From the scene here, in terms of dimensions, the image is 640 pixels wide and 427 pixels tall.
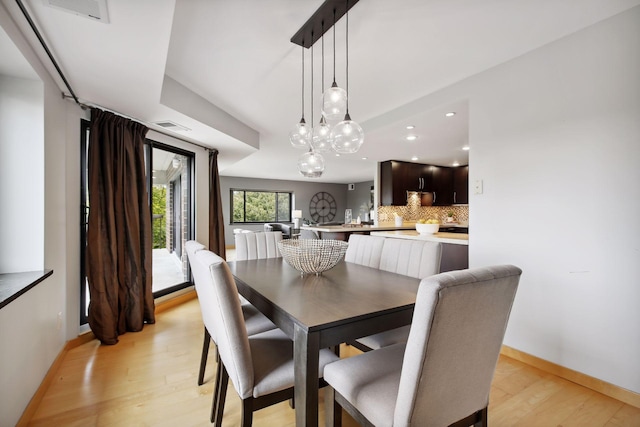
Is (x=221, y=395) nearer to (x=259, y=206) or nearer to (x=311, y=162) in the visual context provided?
(x=311, y=162)

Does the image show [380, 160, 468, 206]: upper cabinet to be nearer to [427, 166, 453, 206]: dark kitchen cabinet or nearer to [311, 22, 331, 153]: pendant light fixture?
[427, 166, 453, 206]: dark kitchen cabinet

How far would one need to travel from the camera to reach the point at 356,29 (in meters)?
1.89

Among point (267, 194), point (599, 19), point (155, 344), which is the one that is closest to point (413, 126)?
point (599, 19)

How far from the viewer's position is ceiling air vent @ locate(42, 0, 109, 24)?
1.30 meters

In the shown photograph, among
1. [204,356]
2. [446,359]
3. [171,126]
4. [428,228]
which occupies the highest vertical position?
[171,126]

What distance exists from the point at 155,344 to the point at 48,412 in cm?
86

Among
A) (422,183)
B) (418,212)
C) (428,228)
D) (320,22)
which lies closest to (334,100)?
(320,22)

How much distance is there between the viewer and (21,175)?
190 centimetres

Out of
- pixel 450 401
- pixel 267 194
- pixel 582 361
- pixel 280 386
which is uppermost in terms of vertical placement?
pixel 267 194

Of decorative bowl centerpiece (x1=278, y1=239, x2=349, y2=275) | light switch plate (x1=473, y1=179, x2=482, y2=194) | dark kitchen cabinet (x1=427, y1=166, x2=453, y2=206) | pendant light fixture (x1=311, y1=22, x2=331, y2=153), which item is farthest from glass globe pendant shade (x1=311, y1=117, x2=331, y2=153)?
dark kitchen cabinet (x1=427, y1=166, x2=453, y2=206)

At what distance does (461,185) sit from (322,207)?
5739mm

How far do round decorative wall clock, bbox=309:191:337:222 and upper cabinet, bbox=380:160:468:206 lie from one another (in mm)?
5242

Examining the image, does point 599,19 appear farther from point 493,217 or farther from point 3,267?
point 3,267

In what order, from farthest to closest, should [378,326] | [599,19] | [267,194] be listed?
[267,194] < [599,19] < [378,326]
